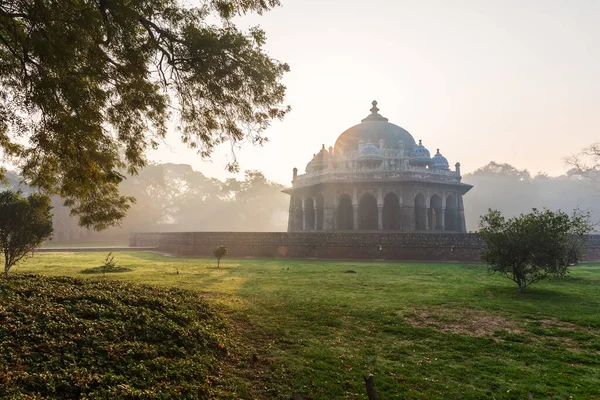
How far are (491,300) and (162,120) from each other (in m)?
10.3

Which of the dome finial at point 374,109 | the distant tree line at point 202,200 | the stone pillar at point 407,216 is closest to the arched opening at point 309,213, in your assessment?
the stone pillar at point 407,216

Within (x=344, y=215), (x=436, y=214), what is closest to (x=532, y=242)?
(x=436, y=214)

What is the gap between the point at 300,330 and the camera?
708cm

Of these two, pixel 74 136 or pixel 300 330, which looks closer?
pixel 300 330

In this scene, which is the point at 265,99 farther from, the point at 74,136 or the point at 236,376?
the point at 236,376

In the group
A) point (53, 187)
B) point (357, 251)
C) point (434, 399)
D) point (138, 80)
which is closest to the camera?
point (434, 399)

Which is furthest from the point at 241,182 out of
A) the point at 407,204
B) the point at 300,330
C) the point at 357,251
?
the point at 300,330

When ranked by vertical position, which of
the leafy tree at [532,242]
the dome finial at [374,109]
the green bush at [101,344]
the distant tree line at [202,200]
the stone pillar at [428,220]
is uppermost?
the dome finial at [374,109]

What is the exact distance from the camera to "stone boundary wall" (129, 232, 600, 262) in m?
21.8

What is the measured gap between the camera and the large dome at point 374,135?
39062 millimetres

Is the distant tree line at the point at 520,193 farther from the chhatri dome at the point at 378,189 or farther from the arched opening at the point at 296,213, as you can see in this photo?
the arched opening at the point at 296,213

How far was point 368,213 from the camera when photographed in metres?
35.8

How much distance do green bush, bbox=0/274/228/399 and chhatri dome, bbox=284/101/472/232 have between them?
26.5m

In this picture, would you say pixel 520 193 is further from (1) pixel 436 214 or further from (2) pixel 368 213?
(2) pixel 368 213
